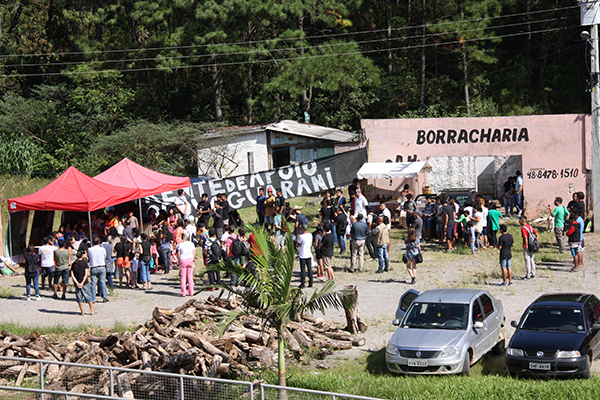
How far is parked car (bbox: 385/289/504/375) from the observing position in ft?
35.4

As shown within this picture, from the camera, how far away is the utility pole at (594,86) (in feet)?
71.9

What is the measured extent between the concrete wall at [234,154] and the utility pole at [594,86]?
16.2m

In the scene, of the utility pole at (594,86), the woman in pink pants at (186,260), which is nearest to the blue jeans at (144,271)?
the woman in pink pants at (186,260)

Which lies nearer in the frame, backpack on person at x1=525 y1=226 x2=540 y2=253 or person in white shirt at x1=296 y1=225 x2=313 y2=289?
backpack on person at x1=525 y1=226 x2=540 y2=253

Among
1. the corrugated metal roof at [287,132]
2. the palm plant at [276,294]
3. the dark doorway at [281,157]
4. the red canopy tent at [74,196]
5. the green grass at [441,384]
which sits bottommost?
the green grass at [441,384]

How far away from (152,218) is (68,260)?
6397 millimetres

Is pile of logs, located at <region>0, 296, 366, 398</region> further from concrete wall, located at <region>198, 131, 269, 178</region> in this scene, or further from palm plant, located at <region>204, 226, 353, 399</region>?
concrete wall, located at <region>198, 131, 269, 178</region>

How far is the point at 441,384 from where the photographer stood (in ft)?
33.4

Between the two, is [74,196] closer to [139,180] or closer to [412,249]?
[139,180]

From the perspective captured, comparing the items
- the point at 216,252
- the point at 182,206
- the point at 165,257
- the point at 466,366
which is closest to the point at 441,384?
the point at 466,366

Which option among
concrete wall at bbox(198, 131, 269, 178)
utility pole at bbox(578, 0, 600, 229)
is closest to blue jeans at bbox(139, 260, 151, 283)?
concrete wall at bbox(198, 131, 269, 178)

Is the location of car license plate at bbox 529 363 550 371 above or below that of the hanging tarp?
below

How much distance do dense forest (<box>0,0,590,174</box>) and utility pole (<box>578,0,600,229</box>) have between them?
12.7 m

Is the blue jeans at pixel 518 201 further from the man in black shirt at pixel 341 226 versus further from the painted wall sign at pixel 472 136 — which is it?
the man in black shirt at pixel 341 226
